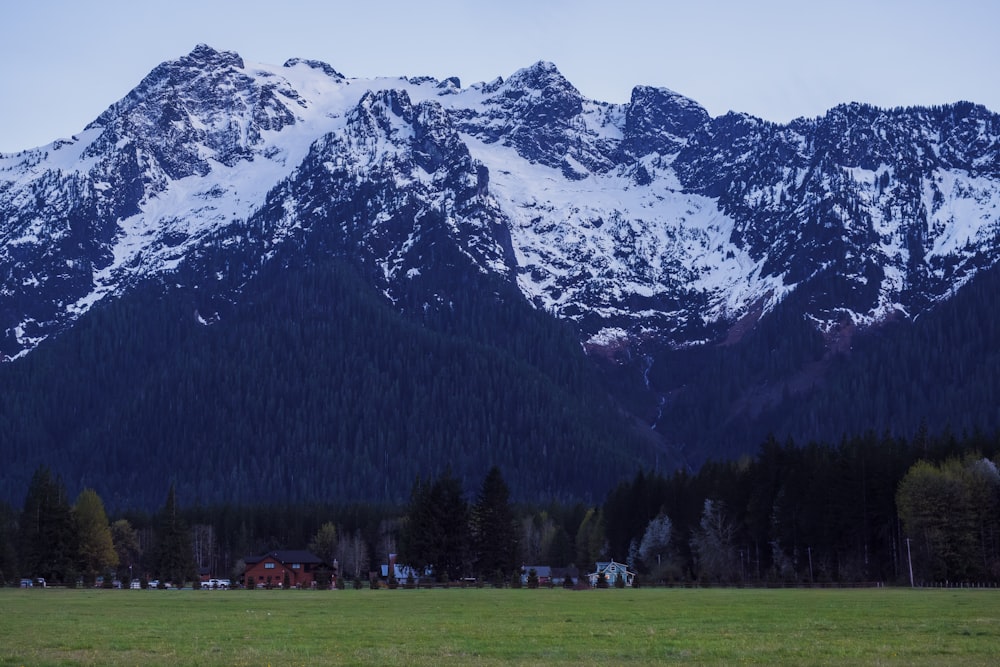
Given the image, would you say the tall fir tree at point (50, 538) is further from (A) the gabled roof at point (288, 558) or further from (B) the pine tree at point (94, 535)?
(A) the gabled roof at point (288, 558)

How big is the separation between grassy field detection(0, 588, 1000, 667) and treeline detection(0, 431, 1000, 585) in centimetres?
4145

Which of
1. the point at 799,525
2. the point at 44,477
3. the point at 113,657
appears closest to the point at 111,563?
the point at 44,477

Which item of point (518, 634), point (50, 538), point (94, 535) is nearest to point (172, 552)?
point (94, 535)

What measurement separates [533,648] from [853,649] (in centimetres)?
988

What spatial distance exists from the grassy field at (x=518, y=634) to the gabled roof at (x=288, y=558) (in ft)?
347

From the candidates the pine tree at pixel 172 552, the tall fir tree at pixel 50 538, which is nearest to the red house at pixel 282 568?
the pine tree at pixel 172 552

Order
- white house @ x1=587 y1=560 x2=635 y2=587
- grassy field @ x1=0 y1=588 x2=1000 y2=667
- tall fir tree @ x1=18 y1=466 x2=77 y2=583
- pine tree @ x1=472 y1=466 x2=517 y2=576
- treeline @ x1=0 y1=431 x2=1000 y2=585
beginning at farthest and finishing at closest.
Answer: pine tree @ x1=472 y1=466 x2=517 y2=576 → white house @ x1=587 y1=560 x2=635 y2=587 → tall fir tree @ x1=18 y1=466 x2=77 y2=583 → treeline @ x1=0 y1=431 x2=1000 y2=585 → grassy field @ x1=0 y1=588 x2=1000 y2=667

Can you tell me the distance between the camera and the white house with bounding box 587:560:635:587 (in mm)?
147312

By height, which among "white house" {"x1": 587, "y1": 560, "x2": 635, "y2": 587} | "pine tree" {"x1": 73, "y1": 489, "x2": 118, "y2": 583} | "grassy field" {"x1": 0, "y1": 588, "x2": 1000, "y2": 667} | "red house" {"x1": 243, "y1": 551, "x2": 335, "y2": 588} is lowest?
"grassy field" {"x1": 0, "y1": 588, "x2": 1000, "y2": 667}

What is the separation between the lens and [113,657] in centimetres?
4097

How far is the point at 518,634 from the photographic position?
49.4m

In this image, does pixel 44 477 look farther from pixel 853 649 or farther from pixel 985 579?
pixel 853 649

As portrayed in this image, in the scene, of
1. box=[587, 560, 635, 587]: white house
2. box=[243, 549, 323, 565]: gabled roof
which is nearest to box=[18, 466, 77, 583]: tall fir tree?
box=[243, 549, 323, 565]: gabled roof

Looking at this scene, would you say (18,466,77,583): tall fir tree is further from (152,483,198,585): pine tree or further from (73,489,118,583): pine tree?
(152,483,198,585): pine tree
